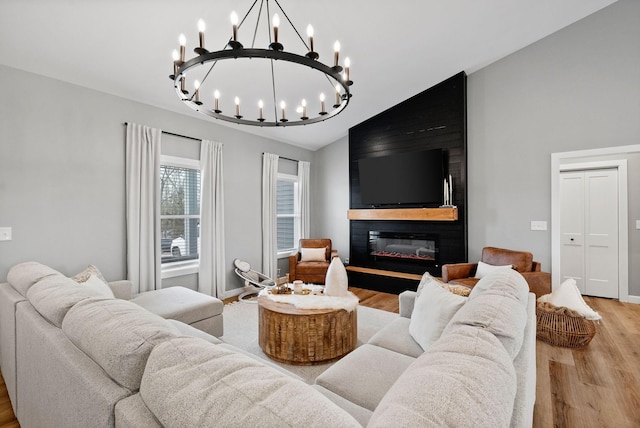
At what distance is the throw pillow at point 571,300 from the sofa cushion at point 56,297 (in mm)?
3844

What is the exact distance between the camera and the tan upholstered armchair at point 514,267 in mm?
3260

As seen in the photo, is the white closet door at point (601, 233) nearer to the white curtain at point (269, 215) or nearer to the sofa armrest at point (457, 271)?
the sofa armrest at point (457, 271)

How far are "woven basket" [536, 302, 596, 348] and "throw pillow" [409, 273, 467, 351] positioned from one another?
1.77 m

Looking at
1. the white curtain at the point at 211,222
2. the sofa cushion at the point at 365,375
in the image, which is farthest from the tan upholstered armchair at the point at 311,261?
the sofa cushion at the point at 365,375

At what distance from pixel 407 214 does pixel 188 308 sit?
3.29 metres

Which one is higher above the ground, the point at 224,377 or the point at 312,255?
the point at 224,377

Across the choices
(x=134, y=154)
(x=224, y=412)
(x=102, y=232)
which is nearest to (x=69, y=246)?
(x=102, y=232)

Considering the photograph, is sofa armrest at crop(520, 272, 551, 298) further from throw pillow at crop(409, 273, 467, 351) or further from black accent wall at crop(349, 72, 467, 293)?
throw pillow at crop(409, 273, 467, 351)

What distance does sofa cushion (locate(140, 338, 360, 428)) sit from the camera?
0.62 meters

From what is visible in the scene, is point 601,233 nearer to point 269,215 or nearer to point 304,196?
point 304,196

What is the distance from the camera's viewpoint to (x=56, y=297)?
55.6 inches

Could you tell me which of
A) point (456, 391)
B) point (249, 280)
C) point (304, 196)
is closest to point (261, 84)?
point (249, 280)

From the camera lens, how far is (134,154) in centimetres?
337

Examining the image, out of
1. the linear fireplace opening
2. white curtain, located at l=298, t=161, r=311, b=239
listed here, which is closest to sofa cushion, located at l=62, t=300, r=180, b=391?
the linear fireplace opening
